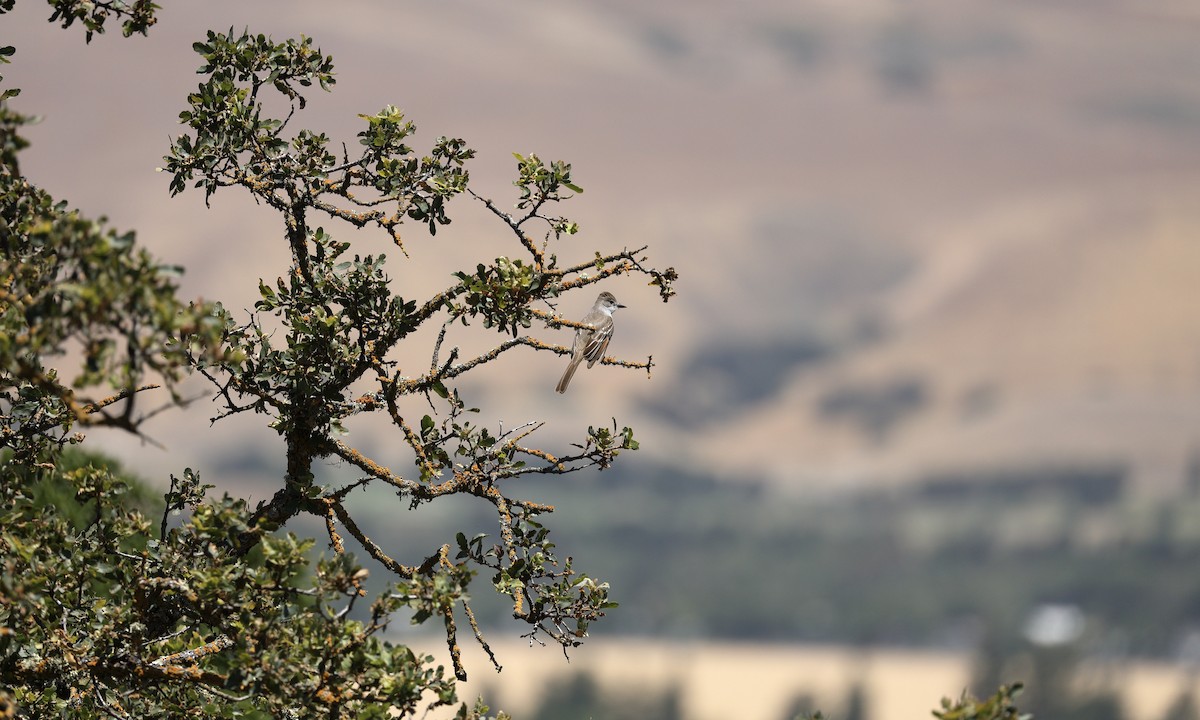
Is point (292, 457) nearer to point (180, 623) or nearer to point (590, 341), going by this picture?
point (180, 623)

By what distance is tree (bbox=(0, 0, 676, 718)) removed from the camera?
985 centimetres

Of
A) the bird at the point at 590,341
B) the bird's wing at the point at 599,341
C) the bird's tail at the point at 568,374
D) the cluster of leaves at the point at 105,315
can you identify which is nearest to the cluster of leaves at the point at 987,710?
the cluster of leaves at the point at 105,315

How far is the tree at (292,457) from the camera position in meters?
9.85

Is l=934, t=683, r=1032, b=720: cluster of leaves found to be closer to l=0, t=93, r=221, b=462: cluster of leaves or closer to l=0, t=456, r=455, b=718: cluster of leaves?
l=0, t=456, r=455, b=718: cluster of leaves

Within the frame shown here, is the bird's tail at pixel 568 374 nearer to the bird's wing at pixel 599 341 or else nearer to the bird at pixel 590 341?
the bird at pixel 590 341

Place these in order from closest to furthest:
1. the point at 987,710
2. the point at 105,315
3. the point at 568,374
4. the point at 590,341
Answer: the point at 105,315 < the point at 987,710 < the point at 590,341 < the point at 568,374

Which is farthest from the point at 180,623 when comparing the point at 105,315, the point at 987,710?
the point at 987,710

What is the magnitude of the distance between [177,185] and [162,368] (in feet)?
13.1

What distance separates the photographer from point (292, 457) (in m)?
12.1

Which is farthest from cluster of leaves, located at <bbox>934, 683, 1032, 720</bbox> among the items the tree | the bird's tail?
the bird's tail

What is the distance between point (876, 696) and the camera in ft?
650

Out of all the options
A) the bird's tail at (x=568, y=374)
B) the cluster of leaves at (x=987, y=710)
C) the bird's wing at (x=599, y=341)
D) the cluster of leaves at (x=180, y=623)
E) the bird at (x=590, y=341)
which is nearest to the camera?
the cluster of leaves at (x=987, y=710)

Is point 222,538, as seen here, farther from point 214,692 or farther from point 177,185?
point 177,185

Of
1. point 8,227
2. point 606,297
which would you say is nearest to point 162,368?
point 8,227
